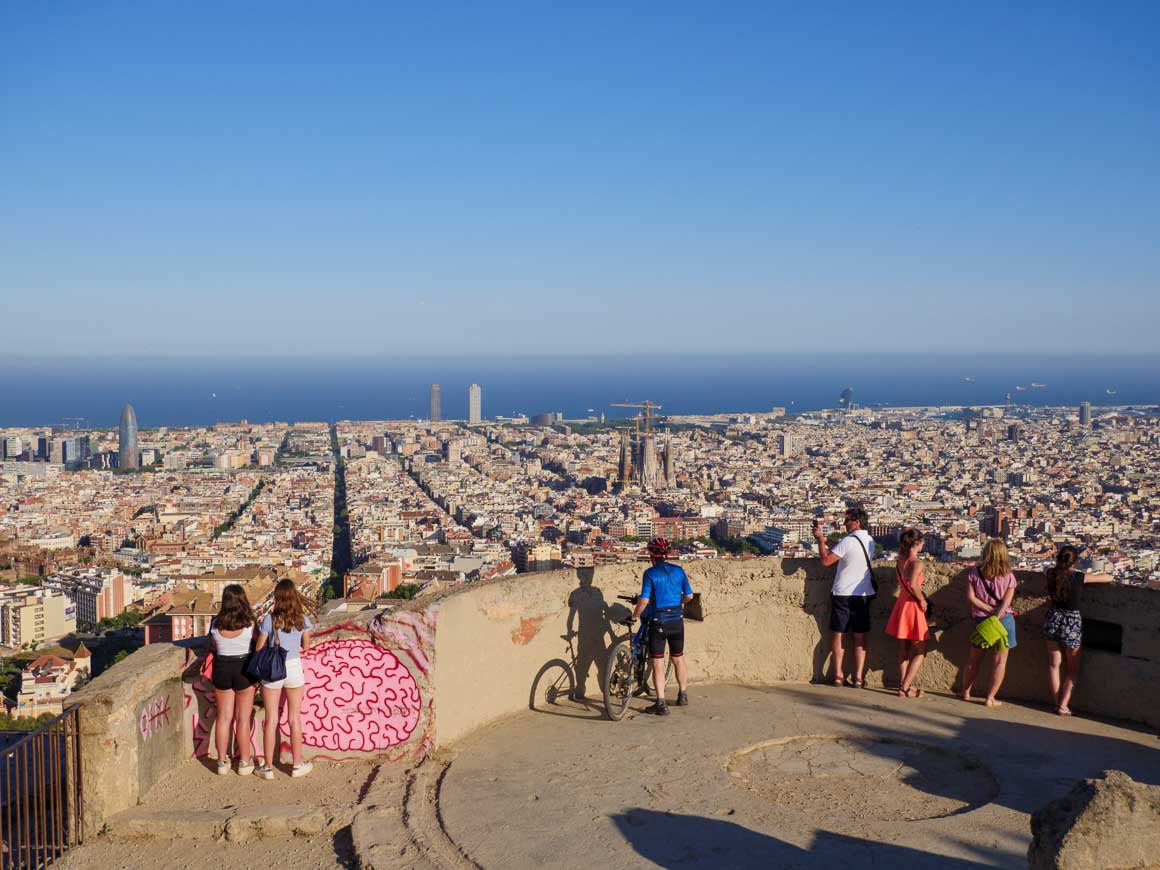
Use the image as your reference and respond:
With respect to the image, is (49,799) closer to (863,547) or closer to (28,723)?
(863,547)

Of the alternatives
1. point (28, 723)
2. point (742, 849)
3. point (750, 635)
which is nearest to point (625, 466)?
point (28, 723)

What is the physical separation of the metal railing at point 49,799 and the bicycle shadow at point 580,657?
2.31 metres

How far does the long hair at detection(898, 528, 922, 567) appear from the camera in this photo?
586 centimetres

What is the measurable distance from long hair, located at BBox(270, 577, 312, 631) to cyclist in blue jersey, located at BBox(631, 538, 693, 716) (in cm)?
175

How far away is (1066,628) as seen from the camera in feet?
18.6

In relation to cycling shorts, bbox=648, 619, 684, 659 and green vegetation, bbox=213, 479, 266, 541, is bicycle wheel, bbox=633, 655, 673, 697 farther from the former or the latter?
green vegetation, bbox=213, 479, 266, 541

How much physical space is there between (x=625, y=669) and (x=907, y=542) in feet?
5.66

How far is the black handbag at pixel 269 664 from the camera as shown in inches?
184

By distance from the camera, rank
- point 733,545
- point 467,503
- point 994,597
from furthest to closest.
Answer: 1. point 467,503
2. point 733,545
3. point 994,597

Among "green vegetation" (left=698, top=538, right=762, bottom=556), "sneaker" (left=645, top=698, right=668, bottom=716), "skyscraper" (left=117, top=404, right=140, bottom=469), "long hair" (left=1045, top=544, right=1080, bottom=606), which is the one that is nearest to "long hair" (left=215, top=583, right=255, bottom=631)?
"sneaker" (left=645, top=698, right=668, bottom=716)

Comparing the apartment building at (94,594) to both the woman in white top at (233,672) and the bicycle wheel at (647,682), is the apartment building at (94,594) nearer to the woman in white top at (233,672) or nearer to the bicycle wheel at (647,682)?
the bicycle wheel at (647,682)

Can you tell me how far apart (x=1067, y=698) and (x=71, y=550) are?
47.6m

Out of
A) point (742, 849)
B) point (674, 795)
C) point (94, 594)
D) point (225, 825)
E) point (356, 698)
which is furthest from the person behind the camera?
point (94, 594)

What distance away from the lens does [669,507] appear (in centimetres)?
5650
